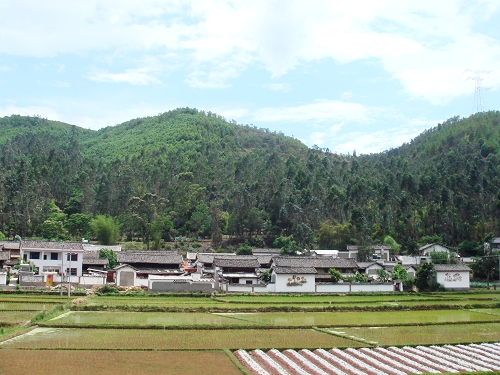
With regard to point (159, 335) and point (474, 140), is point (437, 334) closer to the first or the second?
point (159, 335)

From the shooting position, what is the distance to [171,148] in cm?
13100

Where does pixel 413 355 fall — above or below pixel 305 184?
below

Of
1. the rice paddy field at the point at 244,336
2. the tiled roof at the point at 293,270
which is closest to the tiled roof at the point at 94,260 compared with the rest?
the rice paddy field at the point at 244,336

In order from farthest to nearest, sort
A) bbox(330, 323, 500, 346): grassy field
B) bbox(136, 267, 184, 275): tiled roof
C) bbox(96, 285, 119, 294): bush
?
bbox(136, 267, 184, 275): tiled roof
bbox(96, 285, 119, 294): bush
bbox(330, 323, 500, 346): grassy field

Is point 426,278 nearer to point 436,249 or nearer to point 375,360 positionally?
point 436,249

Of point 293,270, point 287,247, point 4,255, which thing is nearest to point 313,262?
point 293,270

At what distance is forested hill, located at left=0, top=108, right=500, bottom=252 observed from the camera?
82.1 m

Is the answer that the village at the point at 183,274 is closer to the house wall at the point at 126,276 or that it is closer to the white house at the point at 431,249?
the house wall at the point at 126,276

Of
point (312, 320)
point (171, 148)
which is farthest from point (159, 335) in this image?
point (171, 148)

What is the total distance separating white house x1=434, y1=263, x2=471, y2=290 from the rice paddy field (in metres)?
8.89

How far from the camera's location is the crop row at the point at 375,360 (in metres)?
19.3

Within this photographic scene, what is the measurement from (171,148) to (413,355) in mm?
113356

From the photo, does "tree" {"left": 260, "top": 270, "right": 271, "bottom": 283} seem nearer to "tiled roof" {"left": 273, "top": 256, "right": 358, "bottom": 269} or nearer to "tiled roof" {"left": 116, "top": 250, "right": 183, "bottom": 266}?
"tiled roof" {"left": 273, "top": 256, "right": 358, "bottom": 269}

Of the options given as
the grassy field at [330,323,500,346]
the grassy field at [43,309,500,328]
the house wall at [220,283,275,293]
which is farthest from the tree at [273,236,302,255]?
the grassy field at [330,323,500,346]
